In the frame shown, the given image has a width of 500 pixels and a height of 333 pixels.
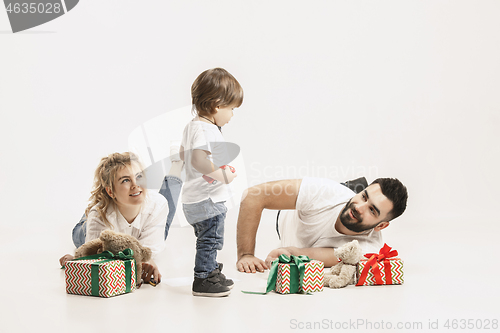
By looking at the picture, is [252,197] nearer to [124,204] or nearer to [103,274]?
[124,204]

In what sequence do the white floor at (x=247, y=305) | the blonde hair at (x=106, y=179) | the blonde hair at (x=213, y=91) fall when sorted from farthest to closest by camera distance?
the blonde hair at (x=106, y=179) < the blonde hair at (x=213, y=91) < the white floor at (x=247, y=305)

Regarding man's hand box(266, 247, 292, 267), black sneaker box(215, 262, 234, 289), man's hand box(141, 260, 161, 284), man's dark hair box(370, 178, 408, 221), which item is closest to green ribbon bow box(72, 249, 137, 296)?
man's hand box(141, 260, 161, 284)

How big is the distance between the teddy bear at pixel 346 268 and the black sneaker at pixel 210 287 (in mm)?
517

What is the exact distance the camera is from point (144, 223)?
2.65 m

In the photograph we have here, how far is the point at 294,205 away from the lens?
9.72 ft

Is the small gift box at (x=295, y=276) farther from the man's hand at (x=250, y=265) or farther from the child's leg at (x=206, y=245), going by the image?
the man's hand at (x=250, y=265)

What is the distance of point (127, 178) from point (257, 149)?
1.88 meters

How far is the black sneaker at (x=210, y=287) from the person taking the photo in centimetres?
208

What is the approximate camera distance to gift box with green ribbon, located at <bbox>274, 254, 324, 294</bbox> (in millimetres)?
2156

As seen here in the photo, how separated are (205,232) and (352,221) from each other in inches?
39.6

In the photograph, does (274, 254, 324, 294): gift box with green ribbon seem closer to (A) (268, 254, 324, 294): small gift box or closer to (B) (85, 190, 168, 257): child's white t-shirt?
(A) (268, 254, 324, 294): small gift box

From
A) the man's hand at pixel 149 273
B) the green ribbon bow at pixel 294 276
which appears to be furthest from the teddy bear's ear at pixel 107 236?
the green ribbon bow at pixel 294 276

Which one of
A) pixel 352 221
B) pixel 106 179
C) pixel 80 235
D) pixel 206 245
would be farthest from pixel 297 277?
pixel 80 235

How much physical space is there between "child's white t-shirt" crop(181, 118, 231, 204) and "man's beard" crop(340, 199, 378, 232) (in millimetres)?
921
